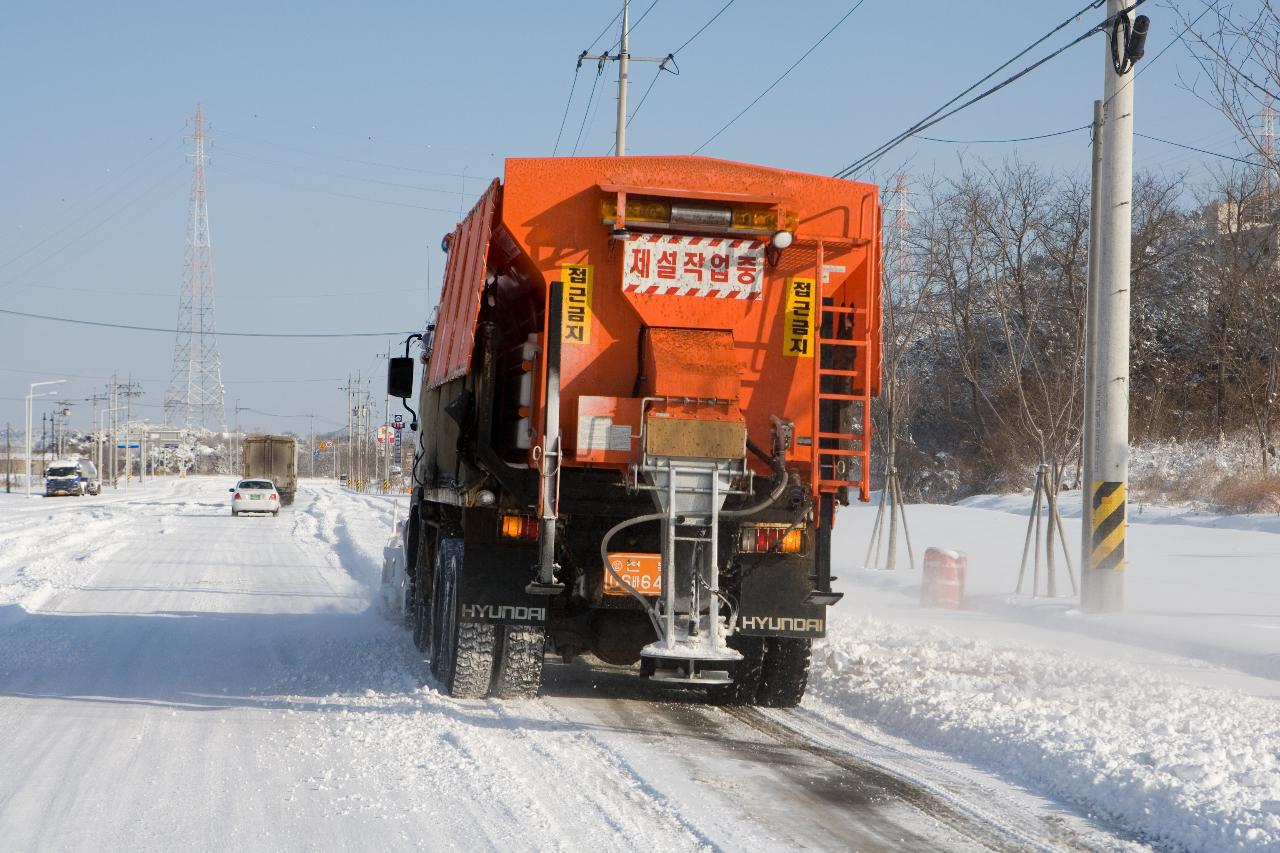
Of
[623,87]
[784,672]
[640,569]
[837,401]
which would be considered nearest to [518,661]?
[640,569]

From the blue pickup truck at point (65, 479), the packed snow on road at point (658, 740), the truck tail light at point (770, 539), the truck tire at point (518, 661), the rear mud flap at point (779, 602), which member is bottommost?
the blue pickup truck at point (65, 479)

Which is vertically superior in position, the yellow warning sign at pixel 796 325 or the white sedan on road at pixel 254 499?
the yellow warning sign at pixel 796 325

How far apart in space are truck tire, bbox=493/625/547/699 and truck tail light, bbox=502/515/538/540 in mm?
678

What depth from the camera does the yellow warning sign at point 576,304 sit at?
26.1 ft

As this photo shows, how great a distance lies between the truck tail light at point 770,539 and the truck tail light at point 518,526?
134 centimetres

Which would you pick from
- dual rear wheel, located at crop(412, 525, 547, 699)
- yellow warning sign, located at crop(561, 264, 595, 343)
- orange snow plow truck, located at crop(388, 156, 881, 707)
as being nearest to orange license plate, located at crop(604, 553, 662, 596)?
orange snow plow truck, located at crop(388, 156, 881, 707)

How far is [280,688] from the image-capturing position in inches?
371

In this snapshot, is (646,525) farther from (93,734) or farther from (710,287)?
(93,734)

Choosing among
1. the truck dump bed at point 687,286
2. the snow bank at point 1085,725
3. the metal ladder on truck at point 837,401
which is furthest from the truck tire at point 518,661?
the snow bank at point 1085,725

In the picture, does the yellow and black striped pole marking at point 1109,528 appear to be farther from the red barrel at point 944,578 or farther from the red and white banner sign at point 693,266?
the red and white banner sign at point 693,266

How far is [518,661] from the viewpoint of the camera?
344 inches

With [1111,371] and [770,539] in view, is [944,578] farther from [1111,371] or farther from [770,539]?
[770,539]

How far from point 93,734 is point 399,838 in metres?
3.17

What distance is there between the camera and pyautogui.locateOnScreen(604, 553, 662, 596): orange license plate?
816 centimetres
